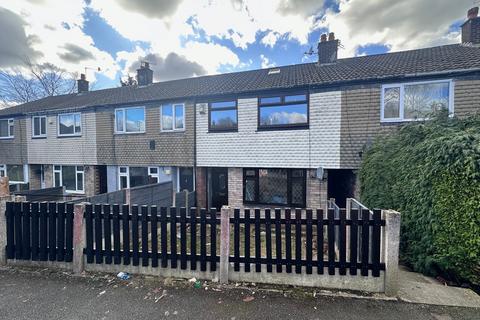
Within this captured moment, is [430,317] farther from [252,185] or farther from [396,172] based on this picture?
[252,185]

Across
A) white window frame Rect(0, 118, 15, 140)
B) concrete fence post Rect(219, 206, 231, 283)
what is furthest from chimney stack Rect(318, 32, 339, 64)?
white window frame Rect(0, 118, 15, 140)

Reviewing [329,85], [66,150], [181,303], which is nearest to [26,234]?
[181,303]

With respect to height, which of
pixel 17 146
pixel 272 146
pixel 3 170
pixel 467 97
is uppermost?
pixel 467 97

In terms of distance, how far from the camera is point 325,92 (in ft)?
28.5

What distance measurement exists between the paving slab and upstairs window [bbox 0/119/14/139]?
Result: 20.9m

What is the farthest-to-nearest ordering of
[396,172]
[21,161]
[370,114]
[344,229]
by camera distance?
1. [21,161]
2. [370,114]
3. [396,172]
4. [344,229]

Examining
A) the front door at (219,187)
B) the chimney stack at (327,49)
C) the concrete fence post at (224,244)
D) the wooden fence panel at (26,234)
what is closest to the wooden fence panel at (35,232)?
the wooden fence panel at (26,234)

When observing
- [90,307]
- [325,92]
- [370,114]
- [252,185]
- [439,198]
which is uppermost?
[325,92]

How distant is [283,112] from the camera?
9.27 metres

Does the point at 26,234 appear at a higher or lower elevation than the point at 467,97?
lower

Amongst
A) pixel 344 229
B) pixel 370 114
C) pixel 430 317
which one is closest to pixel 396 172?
pixel 344 229

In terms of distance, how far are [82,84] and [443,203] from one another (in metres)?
21.4

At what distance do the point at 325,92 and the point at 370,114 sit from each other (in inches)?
70.2

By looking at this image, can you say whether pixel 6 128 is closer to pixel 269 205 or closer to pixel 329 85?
pixel 269 205
